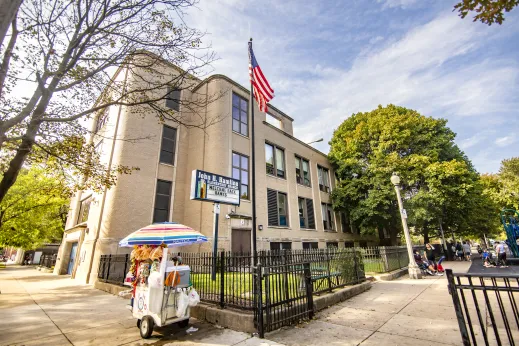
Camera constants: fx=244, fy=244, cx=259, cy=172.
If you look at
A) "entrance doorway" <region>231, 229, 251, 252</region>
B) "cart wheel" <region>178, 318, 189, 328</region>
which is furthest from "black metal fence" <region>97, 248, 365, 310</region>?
"entrance doorway" <region>231, 229, 251, 252</region>

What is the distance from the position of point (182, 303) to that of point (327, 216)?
21.4 metres

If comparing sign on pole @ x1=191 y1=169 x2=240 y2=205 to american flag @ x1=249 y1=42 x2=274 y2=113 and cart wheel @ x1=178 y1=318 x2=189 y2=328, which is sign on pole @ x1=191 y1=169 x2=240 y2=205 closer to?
american flag @ x1=249 y1=42 x2=274 y2=113

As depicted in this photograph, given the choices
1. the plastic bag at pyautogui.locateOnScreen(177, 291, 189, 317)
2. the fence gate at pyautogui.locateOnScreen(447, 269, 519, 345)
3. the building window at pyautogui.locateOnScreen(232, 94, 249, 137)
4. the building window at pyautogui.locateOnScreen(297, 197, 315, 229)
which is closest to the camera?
the fence gate at pyautogui.locateOnScreen(447, 269, 519, 345)

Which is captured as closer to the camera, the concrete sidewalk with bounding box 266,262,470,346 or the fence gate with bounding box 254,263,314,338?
the concrete sidewalk with bounding box 266,262,470,346

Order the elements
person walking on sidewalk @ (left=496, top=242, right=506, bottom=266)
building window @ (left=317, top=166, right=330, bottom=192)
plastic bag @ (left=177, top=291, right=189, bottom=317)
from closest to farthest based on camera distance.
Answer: plastic bag @ (left=177, top=291, right=189, bottom=317) → person walking on sidewalk @ (left=496, top=242, right=506, bottom=266) → building window @ (left=317, top=166, right=330, bottom=192)

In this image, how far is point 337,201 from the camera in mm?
25219

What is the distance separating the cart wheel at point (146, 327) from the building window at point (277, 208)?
13468 millimetres

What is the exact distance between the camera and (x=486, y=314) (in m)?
5.41

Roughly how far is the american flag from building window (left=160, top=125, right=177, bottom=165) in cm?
923

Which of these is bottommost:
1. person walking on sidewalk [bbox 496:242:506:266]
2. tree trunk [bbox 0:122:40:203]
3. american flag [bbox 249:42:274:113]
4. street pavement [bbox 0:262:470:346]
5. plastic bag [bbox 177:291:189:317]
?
street pavement [bbox 0:262:470:346]

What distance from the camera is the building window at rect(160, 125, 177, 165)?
16.8m

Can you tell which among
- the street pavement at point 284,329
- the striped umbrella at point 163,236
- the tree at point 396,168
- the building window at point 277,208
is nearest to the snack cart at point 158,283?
the striped umbrella at point 163,236

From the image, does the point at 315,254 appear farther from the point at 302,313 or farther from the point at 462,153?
the point at 462,153

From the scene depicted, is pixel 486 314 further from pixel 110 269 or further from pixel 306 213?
pixel 306 213
